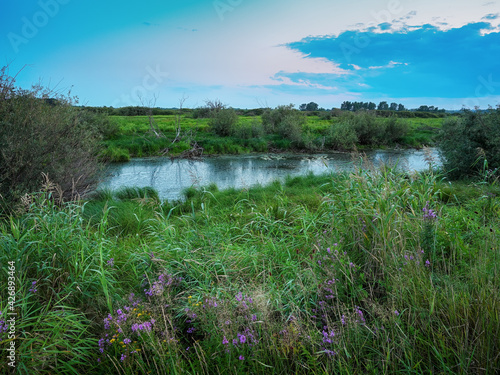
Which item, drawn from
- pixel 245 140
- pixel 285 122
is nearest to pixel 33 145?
pixel 245 140

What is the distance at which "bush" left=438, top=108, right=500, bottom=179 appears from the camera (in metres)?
9.16

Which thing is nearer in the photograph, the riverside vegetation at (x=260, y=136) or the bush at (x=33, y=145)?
the bush at (x=33, y=145)

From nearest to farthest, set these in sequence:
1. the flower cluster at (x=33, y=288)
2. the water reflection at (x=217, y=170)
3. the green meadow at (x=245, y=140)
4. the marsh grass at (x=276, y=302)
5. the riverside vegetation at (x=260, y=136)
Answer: the marsh grass at (x=276, y=302), the flower cluster at (x=33, y=288), the water reflection at (x=217, y=170), the green meadow at (x=245, y=140), the riverside vegetation at (x=260, y=136)

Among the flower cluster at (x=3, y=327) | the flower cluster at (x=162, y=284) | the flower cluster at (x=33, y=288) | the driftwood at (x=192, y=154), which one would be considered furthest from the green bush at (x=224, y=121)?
the flower cluster at (x=3, y=327)

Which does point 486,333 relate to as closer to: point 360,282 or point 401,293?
point 401,293

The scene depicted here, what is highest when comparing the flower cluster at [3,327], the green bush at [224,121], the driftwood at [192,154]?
the green bush at [224,121]

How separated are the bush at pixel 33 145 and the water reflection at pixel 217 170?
2907mm

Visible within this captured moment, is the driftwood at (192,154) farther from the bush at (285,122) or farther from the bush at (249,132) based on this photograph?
the bush at (285,122)

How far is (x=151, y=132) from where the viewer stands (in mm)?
19734

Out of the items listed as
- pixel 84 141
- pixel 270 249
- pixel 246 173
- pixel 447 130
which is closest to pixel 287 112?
pixel 246 173

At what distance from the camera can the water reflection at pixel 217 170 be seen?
10.9 m

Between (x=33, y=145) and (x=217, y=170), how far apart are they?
866 cm

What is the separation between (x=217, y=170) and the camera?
1393 centimetres

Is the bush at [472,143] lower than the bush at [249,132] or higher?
lower
